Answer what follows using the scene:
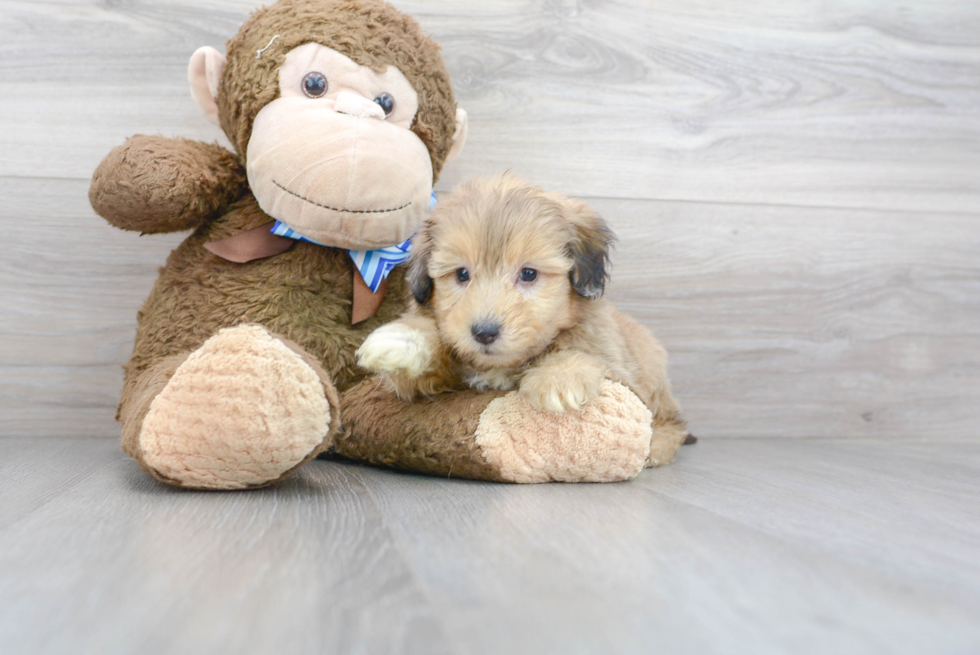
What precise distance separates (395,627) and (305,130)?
1097mm

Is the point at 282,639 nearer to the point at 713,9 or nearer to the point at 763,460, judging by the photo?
the point at 763,460

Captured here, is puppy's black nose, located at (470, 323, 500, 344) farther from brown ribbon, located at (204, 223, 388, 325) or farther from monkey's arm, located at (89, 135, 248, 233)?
monkey's arm, located at (89, 135, 248, 233)

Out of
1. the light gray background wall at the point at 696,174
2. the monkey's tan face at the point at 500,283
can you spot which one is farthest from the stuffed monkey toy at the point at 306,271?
the light gray background wall at the point at 696,174

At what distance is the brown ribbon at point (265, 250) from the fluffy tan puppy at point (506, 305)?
0.23m

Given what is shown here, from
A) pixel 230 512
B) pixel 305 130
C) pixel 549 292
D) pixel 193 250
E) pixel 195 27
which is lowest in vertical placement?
pixel 230 512

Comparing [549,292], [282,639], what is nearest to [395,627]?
[282,639]

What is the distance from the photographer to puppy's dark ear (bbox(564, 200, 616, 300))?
4.57 ft

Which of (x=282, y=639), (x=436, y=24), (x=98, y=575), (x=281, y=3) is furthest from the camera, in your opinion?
(x=436, y=24)

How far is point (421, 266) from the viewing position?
142cm

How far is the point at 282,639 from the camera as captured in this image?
2.15 feet

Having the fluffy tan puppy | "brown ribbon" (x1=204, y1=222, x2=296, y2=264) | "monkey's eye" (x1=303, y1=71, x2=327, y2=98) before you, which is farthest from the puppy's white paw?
"monkey's eye" (x1=303, y1=71, x2=327, y2=98)

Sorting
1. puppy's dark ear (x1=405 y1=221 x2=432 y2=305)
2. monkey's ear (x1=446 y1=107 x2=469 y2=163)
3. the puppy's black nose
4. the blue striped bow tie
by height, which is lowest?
the blue striped bow tie

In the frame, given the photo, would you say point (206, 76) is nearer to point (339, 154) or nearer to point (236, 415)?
point (339, 154)

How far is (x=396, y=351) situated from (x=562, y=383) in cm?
31
